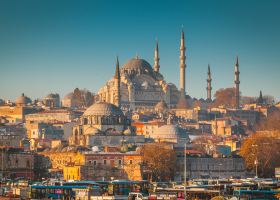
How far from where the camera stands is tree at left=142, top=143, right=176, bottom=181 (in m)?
74.3

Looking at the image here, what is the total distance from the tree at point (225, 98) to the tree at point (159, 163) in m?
65.6

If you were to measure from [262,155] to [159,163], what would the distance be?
10.4 meters

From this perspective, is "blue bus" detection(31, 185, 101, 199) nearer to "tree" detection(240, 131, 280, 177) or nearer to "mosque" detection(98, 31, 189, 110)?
"tree" detection(240, 131, 280, 177)

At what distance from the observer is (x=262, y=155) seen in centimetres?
8238

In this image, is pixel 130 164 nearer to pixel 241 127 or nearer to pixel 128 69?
pixel 241 127

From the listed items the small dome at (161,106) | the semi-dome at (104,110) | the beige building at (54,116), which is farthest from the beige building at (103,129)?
the small dome at (161,106)

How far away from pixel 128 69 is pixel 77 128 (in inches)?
1678

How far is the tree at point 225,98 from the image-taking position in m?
144

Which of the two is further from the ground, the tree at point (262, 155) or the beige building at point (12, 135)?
the beige building at point (12, 135)

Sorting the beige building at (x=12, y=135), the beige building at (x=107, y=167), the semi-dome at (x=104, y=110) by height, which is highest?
the semi-dome at (x=104, y=110)

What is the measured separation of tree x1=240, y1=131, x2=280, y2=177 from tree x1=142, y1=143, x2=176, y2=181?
245 inches

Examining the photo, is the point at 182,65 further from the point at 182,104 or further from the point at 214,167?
the point at 214,167

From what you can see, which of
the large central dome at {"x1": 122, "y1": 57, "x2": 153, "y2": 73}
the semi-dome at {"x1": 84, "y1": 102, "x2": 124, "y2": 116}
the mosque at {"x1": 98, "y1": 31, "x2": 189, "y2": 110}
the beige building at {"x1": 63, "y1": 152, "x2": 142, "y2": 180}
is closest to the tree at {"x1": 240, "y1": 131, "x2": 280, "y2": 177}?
the beige building at {"x1": 63, "y1": 152, "x2": 142, "y2": 180}

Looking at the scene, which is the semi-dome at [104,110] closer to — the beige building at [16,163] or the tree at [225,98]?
the beige building at [16,163]
